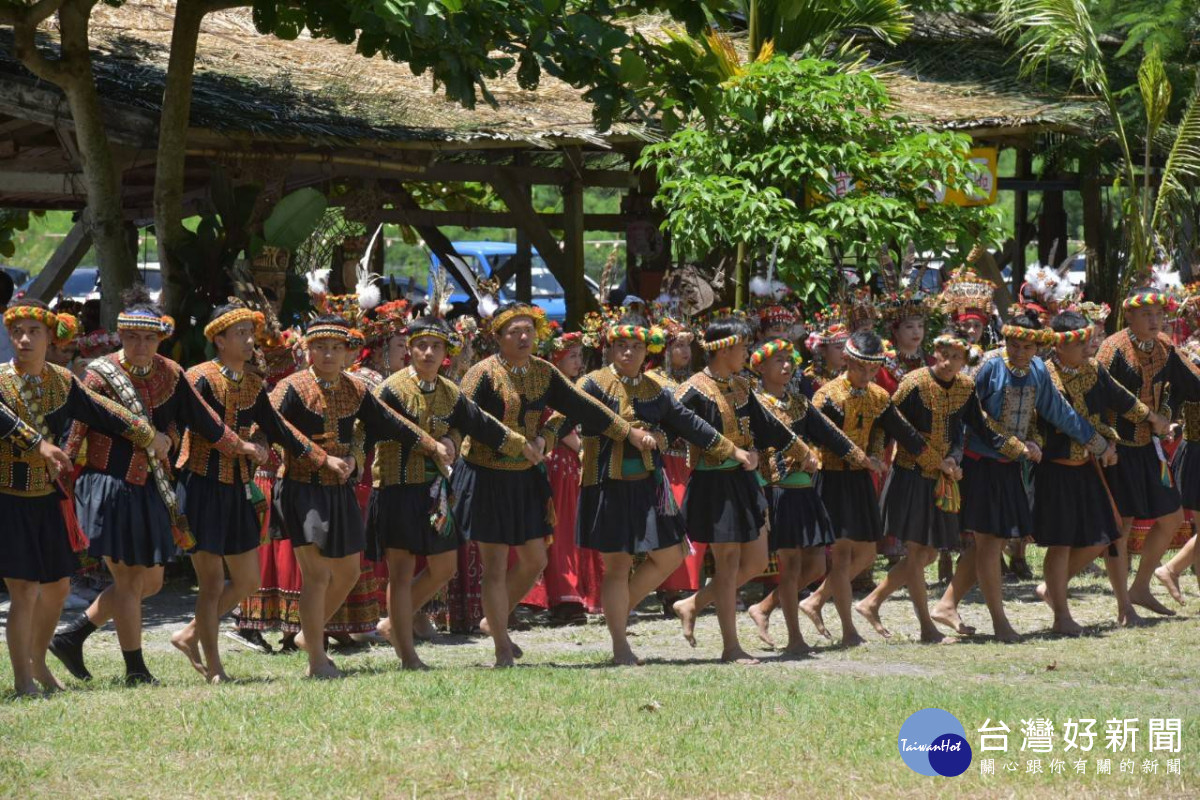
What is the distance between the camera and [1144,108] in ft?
53.3

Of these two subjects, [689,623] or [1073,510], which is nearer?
[689,623]

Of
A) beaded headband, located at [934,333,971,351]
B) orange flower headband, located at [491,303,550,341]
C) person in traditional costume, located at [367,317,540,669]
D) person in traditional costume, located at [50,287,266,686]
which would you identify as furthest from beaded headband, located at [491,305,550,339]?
beaded headband, located at [934,333,971,351]

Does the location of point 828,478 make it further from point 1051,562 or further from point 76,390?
point 76,390

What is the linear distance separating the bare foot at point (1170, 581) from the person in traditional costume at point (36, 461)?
657 cm

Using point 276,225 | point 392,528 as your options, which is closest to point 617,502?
point 392,528

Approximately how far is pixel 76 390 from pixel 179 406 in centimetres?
49

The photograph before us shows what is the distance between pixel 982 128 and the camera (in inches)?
586

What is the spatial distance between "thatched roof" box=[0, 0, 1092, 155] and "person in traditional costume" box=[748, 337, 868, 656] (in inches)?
173

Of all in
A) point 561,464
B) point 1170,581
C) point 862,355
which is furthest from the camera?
point 561,464

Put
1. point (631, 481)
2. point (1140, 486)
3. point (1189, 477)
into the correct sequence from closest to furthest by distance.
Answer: point (631, 481), point (1140, 486), point (1189, 477)

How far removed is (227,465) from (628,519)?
2.05m

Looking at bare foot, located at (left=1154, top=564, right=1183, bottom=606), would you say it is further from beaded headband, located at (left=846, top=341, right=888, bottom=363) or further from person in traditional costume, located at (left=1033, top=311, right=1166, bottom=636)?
beaded headband, located at (left=846, top=341, right=888, bottom=363)

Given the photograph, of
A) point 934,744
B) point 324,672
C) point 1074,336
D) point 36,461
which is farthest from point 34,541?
point 1074,336

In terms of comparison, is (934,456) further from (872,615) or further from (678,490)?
(678,490)
